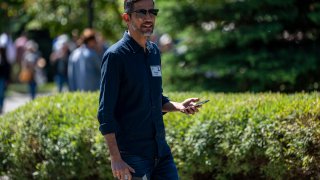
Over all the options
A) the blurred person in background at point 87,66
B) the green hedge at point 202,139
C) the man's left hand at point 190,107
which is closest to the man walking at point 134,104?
the man's left hand at point 190,107

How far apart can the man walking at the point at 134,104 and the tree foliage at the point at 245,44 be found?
739 cm

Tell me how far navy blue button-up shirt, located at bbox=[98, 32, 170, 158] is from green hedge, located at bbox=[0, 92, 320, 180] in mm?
1971

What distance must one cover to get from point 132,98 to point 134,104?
0.13 ft

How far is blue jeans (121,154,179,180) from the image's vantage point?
4836 millimetres

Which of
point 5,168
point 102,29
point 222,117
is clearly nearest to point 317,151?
point 222,117

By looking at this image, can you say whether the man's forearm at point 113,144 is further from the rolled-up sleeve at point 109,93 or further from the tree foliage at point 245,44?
the tree foliage at point 245,44

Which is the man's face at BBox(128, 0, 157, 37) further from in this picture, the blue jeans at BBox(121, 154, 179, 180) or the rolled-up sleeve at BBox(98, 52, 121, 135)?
the blue jeans at BBox(121, 154, 179, 180)

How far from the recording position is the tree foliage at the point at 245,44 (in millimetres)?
12359

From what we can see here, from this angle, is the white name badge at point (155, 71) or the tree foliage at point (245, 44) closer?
the white name badge at point (155, 71)

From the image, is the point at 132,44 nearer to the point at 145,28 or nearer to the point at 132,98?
the point at 145,28

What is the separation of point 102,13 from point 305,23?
598cm

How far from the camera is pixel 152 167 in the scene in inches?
195

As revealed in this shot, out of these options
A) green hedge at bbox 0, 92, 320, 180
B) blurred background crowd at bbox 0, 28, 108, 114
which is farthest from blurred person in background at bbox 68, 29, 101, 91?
green hedge at bbox 0, 92, 320, 180

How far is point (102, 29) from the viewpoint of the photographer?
1752cm
